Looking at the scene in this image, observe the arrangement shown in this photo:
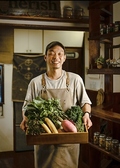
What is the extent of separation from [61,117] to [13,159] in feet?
9.48

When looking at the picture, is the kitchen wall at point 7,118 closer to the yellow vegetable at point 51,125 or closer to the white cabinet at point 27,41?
the white cabinet at point 27,41

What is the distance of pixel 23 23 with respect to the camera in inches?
156

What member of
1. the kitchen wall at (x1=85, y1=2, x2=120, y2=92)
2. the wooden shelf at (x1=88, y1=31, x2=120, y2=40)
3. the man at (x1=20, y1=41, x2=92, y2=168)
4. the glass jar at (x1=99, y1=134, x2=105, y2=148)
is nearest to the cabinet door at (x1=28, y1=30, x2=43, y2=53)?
the kitchen wall at (x1=85, y1=2, x2=120, y2=92)

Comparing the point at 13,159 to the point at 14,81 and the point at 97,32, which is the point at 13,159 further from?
the point at 97,32

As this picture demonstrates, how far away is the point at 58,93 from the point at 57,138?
1.59ft

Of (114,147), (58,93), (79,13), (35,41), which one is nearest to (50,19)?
(79,13)

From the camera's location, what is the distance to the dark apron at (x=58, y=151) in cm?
211

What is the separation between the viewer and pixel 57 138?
5.77 ft

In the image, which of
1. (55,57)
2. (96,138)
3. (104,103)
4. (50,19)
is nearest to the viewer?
(55,57)

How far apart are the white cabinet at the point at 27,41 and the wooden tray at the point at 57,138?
3435mm

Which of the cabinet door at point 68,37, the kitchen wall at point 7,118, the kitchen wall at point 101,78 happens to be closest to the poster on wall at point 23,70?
the kitchen wall at point 7,118

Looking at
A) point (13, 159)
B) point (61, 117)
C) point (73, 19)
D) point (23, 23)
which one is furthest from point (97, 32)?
point (13, 159)

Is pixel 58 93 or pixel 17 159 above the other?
pixel 58 93

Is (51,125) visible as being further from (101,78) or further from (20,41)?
(20,41)
